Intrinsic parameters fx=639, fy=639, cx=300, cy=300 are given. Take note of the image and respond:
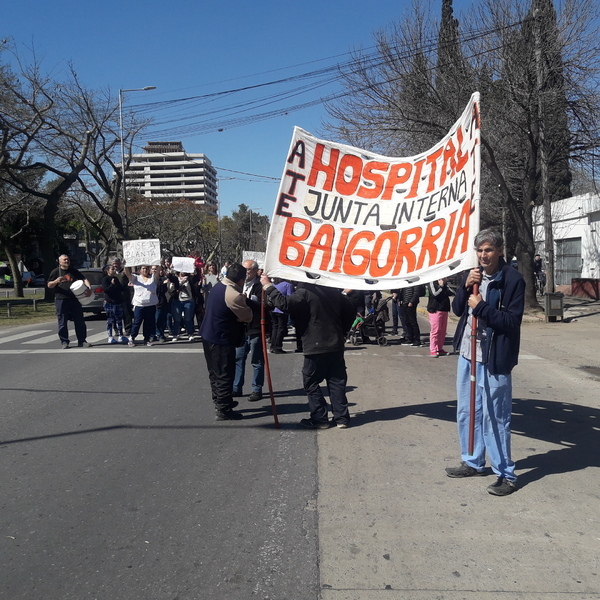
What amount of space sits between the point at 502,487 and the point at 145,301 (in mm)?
9711

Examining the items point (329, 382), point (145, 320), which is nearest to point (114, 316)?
point (145, 320)

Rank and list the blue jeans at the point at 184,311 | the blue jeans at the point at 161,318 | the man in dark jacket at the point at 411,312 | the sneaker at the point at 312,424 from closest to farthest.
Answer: the sneaker at the point at 312,424
the man in dark jacket at the point at 411,312
the blue jeans at the point at 161,318
the blue jeans at the point at 184,311

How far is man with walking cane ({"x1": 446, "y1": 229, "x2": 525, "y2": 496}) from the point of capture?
463cm

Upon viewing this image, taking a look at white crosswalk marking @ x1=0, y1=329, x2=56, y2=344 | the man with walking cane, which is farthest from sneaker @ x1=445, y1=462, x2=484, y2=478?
white crosswalk marking @ x1=0, y1=329, x2=56, y2=344

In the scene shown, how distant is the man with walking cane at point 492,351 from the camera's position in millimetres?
4633

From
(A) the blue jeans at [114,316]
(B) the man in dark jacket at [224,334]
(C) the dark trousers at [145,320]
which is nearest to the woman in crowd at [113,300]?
(A) the blue jeans at [114,316]

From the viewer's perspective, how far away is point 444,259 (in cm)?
544

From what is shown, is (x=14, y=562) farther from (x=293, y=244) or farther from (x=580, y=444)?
(x=580, y=444)

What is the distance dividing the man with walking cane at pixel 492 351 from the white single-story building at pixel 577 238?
22.8 meters

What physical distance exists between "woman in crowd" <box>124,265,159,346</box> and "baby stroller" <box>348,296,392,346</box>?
4231mm

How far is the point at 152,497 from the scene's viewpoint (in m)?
4.79

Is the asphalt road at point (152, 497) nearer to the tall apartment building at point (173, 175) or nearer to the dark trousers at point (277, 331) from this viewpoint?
the dark trousers at point (277, 331)

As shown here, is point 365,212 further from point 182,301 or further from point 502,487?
point 182,301

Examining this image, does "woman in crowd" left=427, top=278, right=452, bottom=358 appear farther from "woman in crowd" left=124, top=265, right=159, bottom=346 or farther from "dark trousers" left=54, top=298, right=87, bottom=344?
"dark trousers" left=54, top=298, right=87, bottom=344
